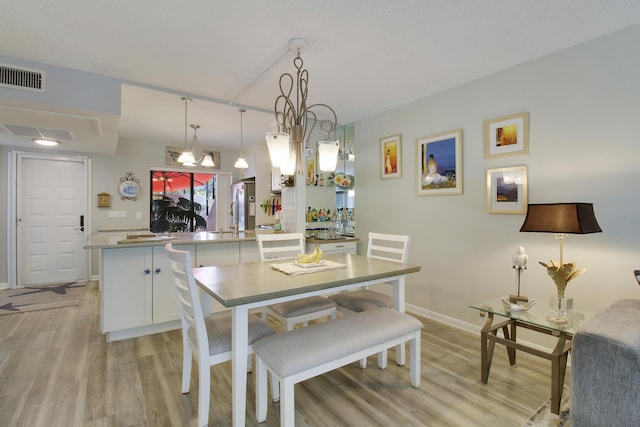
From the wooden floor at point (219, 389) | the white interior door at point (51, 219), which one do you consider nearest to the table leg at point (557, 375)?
the wooden floor at point (219, 389)

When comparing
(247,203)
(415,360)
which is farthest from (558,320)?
(247,203)

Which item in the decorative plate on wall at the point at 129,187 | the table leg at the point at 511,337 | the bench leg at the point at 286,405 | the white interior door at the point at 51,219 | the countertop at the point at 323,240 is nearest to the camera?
the bench leg at the point at 286,405

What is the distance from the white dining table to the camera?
151 centimetres

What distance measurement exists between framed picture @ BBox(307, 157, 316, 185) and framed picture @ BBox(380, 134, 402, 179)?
A: 895 millimetres

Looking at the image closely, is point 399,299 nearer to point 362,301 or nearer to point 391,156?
A: point 362,301

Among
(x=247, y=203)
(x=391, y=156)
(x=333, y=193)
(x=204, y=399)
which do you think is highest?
(x=391, y=156)

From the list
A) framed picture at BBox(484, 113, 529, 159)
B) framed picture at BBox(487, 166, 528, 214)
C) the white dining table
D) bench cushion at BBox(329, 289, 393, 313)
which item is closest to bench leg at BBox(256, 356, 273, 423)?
the white dining table

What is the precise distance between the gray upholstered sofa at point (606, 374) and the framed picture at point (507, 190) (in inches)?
49.0

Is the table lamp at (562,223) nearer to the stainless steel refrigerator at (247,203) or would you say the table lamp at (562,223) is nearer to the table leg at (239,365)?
the table leg at (239,365)

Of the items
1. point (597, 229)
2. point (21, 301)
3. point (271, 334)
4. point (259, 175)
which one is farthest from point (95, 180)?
point (597, 229)

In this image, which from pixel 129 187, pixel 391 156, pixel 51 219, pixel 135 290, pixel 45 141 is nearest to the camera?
pixel 135 290

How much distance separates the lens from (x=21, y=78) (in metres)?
2.42

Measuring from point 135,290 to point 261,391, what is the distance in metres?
1.80

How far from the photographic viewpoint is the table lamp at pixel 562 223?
6.07ft
